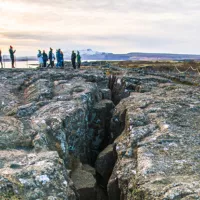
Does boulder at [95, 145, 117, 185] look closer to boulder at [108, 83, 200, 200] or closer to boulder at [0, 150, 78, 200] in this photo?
boulder at [108, 83, 200, 200]

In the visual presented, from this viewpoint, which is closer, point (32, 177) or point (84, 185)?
point (32, 177)

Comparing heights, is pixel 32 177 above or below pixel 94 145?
above

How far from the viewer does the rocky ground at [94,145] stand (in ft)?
32.3

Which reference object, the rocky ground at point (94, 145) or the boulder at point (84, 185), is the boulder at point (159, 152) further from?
the boulder at point (84, 185)

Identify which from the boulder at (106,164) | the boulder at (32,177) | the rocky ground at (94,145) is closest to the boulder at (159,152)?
the rocky ground at (94,145)

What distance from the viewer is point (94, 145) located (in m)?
21.7

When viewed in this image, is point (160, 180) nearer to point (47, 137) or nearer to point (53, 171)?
point (53, 171)

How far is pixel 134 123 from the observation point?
15.4 metres

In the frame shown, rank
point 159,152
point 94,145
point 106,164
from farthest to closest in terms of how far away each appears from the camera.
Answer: point 94,145 → point 106,164 → point 159,152

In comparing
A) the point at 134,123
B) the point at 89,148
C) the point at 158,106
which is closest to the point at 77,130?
the point at 89,148

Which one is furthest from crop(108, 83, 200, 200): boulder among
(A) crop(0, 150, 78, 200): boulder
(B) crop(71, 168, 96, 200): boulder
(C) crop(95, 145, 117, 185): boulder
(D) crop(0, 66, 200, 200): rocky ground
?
(A) crop(0, 150, 78, 200): boulder

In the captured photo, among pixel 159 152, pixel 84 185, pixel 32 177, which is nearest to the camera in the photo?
pixel 32 177

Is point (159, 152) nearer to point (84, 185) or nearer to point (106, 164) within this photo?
point (84, 185)

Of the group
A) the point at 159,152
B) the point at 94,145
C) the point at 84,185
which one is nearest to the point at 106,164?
the point at 84,185
